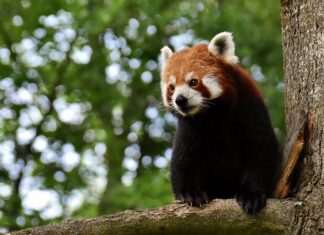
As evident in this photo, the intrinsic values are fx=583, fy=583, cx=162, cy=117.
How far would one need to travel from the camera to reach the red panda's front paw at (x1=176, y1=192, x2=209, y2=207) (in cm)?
374

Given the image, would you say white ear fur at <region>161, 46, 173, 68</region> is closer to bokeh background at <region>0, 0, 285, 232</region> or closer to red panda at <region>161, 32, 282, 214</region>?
red panda at <region>161, 32, 282, 214</region>

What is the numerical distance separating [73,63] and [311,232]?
653cm

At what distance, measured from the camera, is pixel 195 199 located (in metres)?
3.82

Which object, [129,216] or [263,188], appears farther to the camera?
[263,188]

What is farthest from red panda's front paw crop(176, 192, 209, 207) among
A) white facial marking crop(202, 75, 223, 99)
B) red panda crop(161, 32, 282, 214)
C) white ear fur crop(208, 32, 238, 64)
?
white ear fur crop(208, 32, 238, 64)

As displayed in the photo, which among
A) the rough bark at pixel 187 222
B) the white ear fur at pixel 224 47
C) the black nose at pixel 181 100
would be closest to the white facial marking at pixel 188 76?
the black nose at pixel 181 100

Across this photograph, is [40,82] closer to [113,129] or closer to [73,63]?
[73,63]

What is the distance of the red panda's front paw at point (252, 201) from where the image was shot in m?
3.52

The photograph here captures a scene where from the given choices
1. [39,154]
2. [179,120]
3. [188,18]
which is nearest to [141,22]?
[188,18]

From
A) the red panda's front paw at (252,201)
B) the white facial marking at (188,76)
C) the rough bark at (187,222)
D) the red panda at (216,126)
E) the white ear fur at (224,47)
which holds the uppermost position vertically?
the white ear fur at (224,47)

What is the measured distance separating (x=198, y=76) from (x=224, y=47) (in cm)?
37

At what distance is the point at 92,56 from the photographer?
9555 millimetres

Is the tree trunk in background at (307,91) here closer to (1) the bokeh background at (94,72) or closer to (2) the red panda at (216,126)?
(2) the red panda at (216,126)

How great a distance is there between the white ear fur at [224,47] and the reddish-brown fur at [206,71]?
4 centimetres
